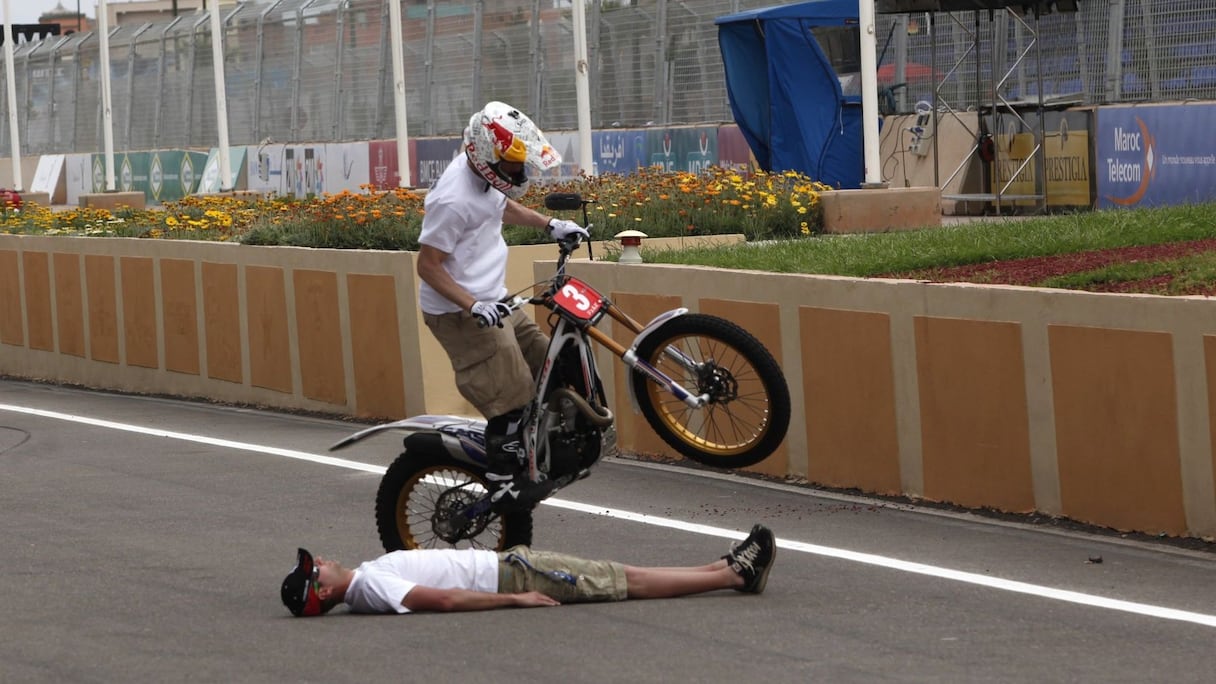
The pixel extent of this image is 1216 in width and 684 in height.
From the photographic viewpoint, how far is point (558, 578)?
26.6 ft

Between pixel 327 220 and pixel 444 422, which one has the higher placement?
pixel 327 220

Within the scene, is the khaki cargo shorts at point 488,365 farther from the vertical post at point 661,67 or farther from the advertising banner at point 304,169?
the advertising banner at point 304,169

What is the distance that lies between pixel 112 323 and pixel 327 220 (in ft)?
11.9

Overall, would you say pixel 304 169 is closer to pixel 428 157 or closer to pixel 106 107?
pixel 106 107

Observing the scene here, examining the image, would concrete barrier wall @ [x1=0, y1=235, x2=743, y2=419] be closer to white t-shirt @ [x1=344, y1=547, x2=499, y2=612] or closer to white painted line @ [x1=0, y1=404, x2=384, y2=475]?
white painted line @ [x1=0, y1=404, x2=384, y2=475]

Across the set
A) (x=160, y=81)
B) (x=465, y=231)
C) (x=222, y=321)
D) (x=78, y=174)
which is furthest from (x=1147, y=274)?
(x=78, y=174)

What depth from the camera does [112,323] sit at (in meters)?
20.9

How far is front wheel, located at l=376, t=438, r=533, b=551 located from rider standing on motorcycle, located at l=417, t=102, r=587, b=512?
18cm

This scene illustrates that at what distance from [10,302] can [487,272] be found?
Answer: 1593 centimetres

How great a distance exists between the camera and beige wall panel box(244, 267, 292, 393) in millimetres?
17812

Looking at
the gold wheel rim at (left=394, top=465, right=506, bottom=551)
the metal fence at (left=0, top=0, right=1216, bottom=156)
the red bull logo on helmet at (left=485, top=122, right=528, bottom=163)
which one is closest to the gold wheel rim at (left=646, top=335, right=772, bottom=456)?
the gold wheel rim at (left=394, top=465, right=506, bottom=551)

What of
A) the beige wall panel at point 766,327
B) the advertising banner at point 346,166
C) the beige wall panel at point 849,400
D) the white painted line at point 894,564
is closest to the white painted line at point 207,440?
the white painted line at point 894,564

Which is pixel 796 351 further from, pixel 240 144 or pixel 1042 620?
pixel 240 144

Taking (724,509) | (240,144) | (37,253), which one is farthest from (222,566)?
(240,144)
